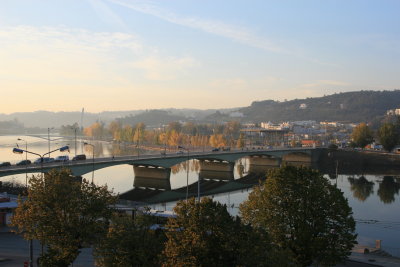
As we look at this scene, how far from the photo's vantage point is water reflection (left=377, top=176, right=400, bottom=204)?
6372 cm

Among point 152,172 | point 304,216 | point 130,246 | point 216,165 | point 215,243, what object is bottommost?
point 216,165

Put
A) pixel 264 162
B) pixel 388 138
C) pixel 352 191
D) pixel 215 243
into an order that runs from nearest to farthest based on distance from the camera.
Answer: pixel 215 243 < pixel 352 191 < pixel 264 162 < pixel 388 138

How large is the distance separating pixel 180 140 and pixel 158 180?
86.3m

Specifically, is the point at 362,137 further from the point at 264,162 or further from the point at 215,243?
the point at 215,243

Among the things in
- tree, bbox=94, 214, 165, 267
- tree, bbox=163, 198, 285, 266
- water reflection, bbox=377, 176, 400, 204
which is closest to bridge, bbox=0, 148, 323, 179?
water reflection, bbox=377, 176, 400, 204

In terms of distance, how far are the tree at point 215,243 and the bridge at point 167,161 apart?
43.8 metres

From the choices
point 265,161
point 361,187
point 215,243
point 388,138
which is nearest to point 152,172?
point 361,187

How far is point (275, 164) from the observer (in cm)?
10894

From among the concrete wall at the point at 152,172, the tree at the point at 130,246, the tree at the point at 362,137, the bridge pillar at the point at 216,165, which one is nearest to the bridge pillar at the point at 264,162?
the bridge pillar at the point at 216,165

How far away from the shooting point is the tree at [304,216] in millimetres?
23844

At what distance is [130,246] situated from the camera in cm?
1972

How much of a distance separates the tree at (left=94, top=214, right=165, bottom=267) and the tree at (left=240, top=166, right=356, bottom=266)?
6982 millimetres

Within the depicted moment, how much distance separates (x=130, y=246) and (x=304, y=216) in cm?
996

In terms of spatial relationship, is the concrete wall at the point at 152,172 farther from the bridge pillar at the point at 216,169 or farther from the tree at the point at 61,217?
the tree at the point at 61,217
